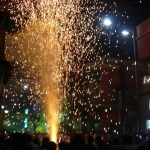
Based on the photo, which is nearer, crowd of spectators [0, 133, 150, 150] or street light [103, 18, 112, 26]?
crowd of spectators [0, 133, 150, 150]

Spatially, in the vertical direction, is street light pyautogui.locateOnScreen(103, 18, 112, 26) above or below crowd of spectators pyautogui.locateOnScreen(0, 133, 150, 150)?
above

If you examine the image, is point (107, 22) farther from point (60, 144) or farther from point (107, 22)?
point (60, 144)

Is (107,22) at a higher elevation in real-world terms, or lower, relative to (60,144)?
higher

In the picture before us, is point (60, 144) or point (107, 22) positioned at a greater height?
point (107, 22)

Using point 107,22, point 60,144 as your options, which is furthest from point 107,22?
point 60,144

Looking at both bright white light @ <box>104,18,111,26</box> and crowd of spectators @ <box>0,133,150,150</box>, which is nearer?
crowd of spectators @ <box>0,133,150,150</box>

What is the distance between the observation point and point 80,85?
33500 millimetres

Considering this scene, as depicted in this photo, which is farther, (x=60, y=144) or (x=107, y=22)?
(x=107, y=22)

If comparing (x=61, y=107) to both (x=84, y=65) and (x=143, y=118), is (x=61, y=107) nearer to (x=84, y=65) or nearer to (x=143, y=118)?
(x=84, y=65)

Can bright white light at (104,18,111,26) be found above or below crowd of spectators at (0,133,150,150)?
above

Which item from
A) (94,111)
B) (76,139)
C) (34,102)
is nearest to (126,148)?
(76,139)

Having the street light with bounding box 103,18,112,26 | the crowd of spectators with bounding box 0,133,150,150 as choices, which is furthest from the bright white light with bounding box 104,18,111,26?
the crowd of spectators with bounding box 0,133,150,150

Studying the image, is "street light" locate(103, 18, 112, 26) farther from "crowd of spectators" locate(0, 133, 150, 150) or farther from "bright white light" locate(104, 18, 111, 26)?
"crowd of spectators" locate(0, 133, 150, 150)

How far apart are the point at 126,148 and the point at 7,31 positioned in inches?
314
